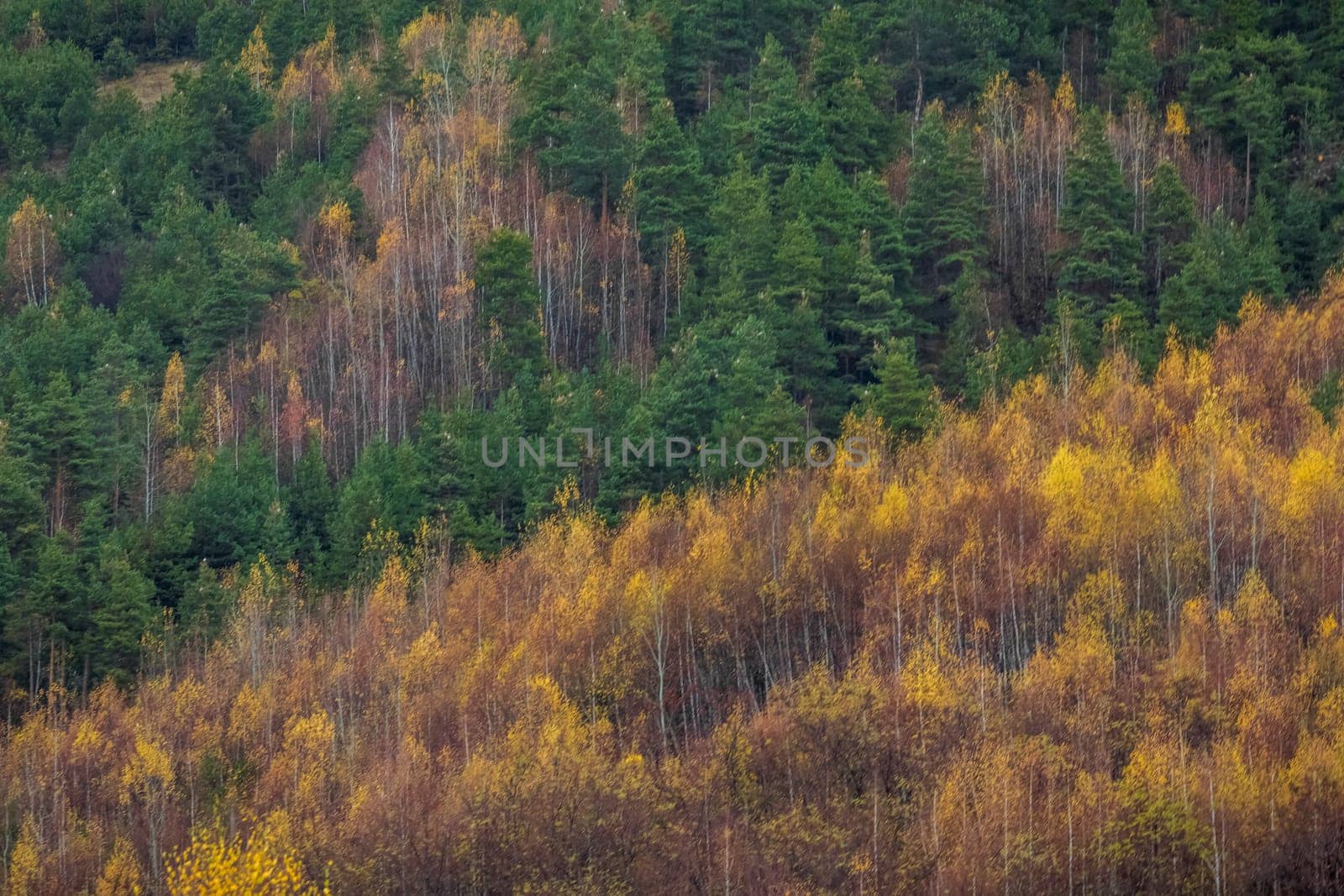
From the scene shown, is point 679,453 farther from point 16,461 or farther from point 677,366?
point 16,461

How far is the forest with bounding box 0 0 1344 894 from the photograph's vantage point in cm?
4491

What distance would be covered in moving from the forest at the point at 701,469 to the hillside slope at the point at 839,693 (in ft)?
0.52

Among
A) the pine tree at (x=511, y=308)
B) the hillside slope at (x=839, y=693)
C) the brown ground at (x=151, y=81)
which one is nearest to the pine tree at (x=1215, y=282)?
the hillside slope at (x=839, y=693)

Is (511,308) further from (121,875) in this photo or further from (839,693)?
(121,875)

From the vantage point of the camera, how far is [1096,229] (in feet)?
203

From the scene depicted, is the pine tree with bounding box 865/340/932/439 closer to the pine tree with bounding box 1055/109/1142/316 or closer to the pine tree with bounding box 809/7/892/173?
the pine tree with bounding box 1055/109/1142/316

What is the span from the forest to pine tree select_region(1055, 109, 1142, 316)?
196 mm

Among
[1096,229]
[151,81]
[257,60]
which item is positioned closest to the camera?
[1096,229]

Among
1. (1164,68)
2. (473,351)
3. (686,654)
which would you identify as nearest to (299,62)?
(473,351)

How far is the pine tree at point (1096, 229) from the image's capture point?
60.7 m

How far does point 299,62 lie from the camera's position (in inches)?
3519

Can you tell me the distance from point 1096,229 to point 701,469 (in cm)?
1714

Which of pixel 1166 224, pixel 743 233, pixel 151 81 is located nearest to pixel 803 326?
pixel 743 233

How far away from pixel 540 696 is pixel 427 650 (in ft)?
15.3
